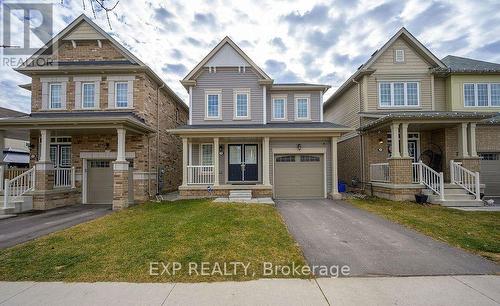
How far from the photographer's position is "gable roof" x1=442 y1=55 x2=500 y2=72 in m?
14.2

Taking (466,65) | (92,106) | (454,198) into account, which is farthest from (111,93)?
(466,65)

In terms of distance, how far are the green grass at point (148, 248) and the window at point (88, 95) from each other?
Answer: 7.47 m

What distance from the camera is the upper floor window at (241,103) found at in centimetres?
1434

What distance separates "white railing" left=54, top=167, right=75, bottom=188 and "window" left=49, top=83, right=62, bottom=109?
3.38 m

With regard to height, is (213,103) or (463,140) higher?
(213,103)

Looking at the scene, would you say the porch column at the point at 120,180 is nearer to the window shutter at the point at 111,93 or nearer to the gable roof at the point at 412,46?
the window shutter at the point at 111,93

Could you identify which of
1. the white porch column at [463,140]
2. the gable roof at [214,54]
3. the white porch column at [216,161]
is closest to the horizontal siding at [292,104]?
the gable roof at [214,54]

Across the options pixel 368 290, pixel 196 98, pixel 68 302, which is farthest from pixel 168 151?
pixel 368 290

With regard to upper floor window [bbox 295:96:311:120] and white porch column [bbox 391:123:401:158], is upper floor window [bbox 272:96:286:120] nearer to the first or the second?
upper floor window [bbox 295:96:311:120]

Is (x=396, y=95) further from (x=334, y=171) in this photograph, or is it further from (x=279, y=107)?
(x=279, y=107)

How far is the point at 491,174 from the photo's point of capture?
554 inches

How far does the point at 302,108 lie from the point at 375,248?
10165 mm

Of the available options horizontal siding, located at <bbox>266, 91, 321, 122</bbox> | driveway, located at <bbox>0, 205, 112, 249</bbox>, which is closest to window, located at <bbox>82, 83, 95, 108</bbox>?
driveway, located at <bbox>0, 205, 112, 249</bbox>

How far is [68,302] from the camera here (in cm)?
367
